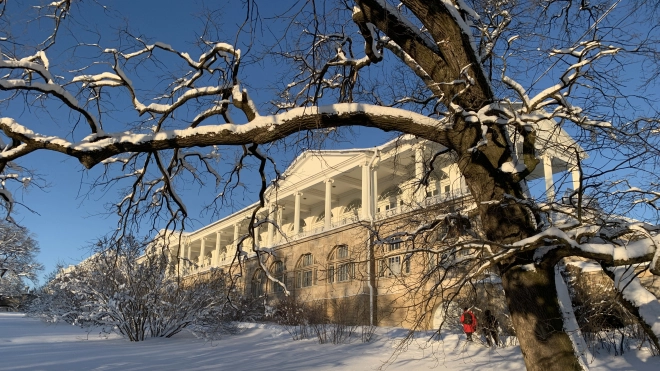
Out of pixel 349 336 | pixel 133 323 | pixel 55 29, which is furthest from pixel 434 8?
pixel 133 323

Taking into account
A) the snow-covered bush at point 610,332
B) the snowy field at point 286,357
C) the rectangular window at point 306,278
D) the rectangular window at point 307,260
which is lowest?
the snowy field at point 286,357

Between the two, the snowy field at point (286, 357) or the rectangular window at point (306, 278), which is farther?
the rectangular window at point (306, 278)

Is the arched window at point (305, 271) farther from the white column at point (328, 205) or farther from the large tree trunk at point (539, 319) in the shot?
the large tree trunk at point (539, 319)

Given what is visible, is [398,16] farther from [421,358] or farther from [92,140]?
[421,358]

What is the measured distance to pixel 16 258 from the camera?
44.0m

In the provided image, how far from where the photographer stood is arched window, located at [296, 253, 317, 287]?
34.1 metres

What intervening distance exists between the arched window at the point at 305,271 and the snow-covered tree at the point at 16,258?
22098 millimetres

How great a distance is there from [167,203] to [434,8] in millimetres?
5000

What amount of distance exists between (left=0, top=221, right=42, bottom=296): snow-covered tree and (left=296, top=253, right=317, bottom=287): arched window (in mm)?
22098

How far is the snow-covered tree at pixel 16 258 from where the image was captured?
1497 inches

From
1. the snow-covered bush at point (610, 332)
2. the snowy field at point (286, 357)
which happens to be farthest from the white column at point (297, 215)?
the snow-covered bush at point (610, 332)

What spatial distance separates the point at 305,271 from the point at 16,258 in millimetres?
28484

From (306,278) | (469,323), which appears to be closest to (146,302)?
(469,323)

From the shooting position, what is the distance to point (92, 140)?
4922 mm
